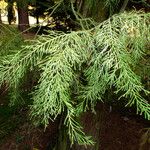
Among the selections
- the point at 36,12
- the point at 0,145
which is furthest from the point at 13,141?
the point at 36,12

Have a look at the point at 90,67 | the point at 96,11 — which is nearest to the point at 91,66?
the point at 90,67

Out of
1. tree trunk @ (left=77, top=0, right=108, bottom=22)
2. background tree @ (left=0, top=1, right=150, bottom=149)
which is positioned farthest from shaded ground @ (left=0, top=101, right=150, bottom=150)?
background tree @ (left=0, top=1, right=150, bottom=149)

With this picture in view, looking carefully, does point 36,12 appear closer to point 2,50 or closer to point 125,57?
point 2,50

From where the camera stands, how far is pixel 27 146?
672cm

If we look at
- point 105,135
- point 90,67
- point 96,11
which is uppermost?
point 96,11

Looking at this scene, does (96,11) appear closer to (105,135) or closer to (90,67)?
(90,67)

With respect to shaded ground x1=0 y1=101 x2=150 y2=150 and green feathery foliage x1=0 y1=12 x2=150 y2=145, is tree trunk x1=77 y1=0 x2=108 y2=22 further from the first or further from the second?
shaded ground x1=0 y1=101 x2=150 y2=150

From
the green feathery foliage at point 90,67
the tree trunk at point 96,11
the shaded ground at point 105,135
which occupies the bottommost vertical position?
the shaded ground at point 105,135

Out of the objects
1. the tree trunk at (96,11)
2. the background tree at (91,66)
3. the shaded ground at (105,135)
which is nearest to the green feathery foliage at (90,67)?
the background tree at (91,66)

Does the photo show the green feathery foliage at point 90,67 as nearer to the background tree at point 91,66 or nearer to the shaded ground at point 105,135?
the background tree at point 91,66

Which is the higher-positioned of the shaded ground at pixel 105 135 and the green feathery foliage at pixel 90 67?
the green feathery foliage at pixel 90 67

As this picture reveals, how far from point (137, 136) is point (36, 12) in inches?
375

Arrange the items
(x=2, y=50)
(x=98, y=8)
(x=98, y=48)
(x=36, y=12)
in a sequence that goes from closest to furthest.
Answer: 1. (x=98, y=48)
2. (x=2, y=50)
3. (x=98, y=8)
4. (x=36, y=12)

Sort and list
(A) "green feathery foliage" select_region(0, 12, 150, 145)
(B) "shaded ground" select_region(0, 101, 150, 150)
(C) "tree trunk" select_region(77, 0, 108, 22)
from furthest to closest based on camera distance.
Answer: (B) "shaded ground" select_region(0, 101, 150, 150) → (C) "tree trunk" select_region(77, 0, 108, 22) → (A) "green feathery foliage" select_region(0, 12, 150, 145)
